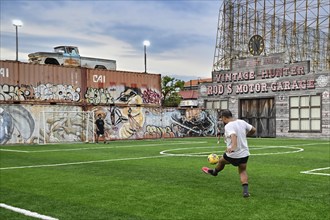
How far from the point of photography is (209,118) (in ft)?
136

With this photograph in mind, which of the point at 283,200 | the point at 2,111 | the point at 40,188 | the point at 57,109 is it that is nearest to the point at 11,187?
the point at 40,188

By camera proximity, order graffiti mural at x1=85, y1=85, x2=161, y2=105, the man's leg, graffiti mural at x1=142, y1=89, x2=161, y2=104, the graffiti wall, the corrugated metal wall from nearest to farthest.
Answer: the man's leg
the graffiti wall
the corrugated metal wall
graffiti mural at x1=85, y1=85, x2=161, y2=105
graffiti mural at x1=142, y1=89, x2=161, y2=104

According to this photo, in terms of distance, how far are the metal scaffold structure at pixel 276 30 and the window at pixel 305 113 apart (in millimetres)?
11987

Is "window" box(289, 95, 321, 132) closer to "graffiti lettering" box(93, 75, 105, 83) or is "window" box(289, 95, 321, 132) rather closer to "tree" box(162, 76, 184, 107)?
"graffiti lettering" box(93, 75, 105, 83)

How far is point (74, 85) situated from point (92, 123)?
3070mm

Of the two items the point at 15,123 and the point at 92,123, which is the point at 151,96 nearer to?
the point at 92,123

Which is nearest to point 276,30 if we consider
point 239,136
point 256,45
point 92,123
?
point 256,45

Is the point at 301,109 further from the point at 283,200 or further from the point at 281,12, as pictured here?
the point at 283,200

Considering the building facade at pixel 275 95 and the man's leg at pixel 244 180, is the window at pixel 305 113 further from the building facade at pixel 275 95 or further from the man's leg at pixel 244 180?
the man's leg at pixel 244 180

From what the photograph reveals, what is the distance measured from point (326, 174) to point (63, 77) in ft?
77.9

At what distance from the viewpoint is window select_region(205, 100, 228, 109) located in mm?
41544

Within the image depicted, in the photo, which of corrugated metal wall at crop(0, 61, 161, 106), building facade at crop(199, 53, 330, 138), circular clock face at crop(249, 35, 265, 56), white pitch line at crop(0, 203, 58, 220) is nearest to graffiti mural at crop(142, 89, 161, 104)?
corrugated metal wall at crop(0, 61, 161, 106)

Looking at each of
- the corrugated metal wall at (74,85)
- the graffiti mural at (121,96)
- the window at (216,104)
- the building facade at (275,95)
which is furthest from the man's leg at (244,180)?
the window at (216,104)

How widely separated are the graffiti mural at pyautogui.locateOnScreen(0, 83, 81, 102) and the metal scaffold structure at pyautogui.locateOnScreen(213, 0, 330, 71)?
2088 cm
